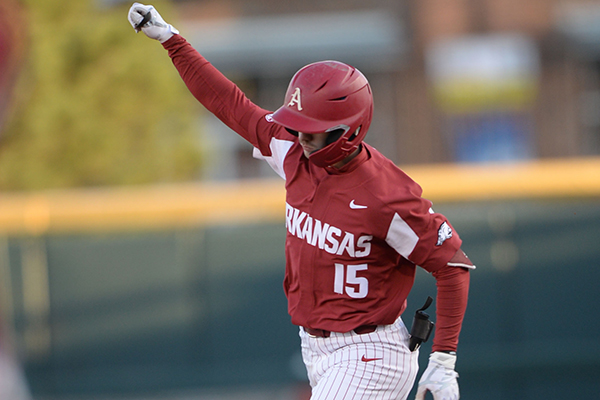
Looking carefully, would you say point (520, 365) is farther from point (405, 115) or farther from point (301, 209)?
point (405, 115)

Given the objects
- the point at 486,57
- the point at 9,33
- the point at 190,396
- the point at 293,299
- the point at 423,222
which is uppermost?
the point at 486,57

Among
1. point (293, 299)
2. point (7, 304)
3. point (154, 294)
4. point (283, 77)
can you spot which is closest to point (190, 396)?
point (154, 294)

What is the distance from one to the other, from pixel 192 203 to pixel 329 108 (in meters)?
4.07

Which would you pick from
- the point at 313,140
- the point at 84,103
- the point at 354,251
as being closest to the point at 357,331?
the point at 354,251

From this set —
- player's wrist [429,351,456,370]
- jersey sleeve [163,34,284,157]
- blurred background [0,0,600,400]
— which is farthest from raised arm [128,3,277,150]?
blurred background [0,0,600,400]

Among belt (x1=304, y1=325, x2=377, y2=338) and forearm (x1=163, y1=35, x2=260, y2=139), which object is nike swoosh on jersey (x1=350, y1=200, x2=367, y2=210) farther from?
forearm (x1=163, y1=35, x2=260, y2=139)

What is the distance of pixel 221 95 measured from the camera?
354 cm

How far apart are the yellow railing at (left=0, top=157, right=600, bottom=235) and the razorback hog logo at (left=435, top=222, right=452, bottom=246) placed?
357 centimetres

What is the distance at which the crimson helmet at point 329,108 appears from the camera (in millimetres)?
3006

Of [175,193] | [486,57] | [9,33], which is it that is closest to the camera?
[9,33]

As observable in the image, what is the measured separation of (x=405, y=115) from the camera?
16.8 meters

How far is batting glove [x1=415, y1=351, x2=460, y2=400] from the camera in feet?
10.0

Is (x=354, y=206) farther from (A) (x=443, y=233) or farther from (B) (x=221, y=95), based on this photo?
(B) (x=221, y=95)

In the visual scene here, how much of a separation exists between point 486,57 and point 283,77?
Result: 176 inches
